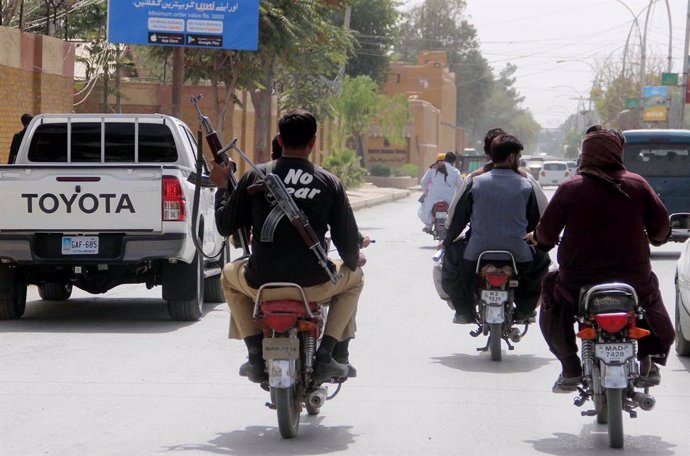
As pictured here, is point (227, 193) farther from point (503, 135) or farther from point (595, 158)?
point (503, 135)

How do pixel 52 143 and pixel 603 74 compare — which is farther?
pixel 603 74

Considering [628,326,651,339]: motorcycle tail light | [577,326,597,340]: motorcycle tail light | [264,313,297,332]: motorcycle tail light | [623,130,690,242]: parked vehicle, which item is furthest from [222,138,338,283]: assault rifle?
[623,130,690,242]: parked vehicle

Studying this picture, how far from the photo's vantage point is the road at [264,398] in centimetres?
734

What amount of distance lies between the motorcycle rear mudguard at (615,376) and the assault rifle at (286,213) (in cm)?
160

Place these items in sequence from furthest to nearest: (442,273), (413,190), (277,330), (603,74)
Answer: (603,74)
(413,190)
(442,273)
(277,330)

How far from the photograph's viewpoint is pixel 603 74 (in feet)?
352

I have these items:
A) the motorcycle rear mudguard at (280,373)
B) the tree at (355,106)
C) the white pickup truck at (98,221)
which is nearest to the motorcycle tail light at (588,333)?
the motorcycle rear mudguard at (280,373)

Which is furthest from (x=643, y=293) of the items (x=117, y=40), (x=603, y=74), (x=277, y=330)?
(x=603, y=74)

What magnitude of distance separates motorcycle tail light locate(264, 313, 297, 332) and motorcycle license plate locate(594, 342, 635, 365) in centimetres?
160

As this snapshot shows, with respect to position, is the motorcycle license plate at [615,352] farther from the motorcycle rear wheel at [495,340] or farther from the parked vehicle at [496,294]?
the motorcycle rear wheel at [495,340]

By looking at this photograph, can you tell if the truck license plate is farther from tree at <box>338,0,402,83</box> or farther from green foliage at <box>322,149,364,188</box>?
tree at <box>338,0,402,83</box>

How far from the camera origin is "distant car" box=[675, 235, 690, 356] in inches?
398

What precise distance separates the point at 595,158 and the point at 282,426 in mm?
2228

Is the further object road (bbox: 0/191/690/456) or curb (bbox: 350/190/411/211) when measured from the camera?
curb (bbox: 350/190/411/211)
